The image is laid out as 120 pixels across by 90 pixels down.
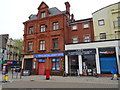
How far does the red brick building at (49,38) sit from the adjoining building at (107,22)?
1.24 m

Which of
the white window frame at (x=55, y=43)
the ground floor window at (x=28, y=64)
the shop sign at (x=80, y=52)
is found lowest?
the ground floor window at (x=28, y=64)

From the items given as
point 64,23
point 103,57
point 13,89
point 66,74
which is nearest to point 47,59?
point 66,74

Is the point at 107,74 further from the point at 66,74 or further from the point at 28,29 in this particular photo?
the point at 28,29

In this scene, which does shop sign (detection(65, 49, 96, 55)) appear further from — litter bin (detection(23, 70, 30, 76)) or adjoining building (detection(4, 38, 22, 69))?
adjoining building (detection(4, 38, 22, 69))

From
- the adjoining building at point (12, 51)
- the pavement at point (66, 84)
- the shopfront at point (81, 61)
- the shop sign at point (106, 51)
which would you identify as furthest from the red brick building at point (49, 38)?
the adjoining building at point (12, 51)

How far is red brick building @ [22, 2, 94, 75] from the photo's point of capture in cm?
2147

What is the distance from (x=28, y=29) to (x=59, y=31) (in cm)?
804

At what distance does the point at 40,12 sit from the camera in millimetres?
25422

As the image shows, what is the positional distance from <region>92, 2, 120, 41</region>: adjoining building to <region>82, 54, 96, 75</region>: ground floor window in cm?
422

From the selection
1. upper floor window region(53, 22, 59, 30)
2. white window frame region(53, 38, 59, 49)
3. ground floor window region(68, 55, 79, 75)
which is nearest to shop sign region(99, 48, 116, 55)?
ground floor window region(68, 55, 79, 75)

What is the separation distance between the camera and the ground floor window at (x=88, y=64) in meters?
18.3

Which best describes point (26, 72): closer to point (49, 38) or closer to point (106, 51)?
point (49, 38)

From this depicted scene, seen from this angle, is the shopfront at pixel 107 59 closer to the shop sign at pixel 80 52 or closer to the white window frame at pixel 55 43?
the shop sign at pixel 80 52

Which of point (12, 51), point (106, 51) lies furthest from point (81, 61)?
point (12, 51)
